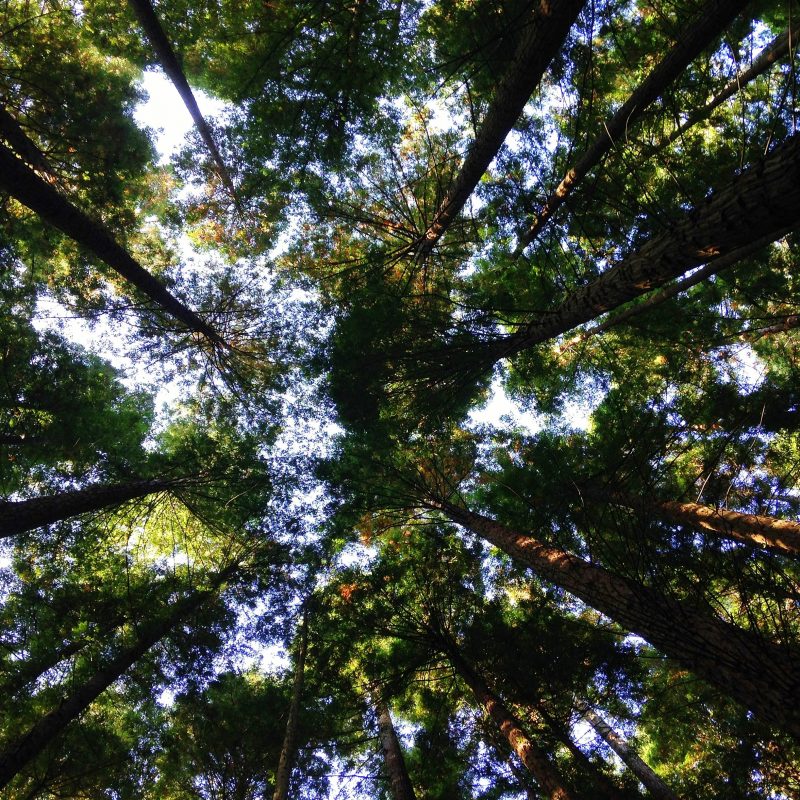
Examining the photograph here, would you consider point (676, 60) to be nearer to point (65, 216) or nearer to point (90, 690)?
point (65, 216)

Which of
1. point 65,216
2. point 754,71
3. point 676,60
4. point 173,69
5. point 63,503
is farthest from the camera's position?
point 754,71

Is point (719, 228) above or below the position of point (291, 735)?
above

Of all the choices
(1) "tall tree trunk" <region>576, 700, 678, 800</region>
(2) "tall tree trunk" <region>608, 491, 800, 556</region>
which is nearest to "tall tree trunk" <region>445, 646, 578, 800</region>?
(1) "tall tree trunk" <region>576, 700, 678, 800</region>

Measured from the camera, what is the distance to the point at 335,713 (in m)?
7.98

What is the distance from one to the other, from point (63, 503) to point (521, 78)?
26.9 feet

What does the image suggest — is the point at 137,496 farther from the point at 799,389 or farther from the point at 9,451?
the point at 799,389

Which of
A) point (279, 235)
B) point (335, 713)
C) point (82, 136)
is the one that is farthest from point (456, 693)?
point (82, 136)

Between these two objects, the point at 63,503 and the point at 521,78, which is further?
the point at 63,503

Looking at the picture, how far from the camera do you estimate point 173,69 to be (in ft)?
20.0

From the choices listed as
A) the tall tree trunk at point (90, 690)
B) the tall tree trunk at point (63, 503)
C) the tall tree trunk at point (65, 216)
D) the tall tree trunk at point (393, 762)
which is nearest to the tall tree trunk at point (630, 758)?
the tall tree trunk at point (393, 762)

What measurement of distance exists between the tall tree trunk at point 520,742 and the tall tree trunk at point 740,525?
3.47 meters

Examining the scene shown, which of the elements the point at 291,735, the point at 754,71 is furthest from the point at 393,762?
the point at 754,71

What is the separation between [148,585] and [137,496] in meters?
1.80

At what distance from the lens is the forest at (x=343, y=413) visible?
6.80 meters
